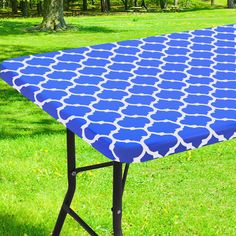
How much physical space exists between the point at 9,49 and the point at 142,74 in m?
11.9

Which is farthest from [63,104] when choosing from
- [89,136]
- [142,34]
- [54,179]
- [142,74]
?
[142,34]

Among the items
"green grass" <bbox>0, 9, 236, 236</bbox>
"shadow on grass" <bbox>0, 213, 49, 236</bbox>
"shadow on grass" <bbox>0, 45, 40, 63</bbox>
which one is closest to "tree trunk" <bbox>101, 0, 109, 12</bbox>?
"shadow on grass" <bbox>0, 45, 40, 63</bbox>

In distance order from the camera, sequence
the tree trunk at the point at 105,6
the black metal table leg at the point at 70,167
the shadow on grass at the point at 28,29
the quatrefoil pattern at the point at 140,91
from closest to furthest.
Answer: the quatrefoil pattern at the point at 140,91 → the black metal table leg at the point at 70,167 → the shadow on grass at the point at 28,29 → the tree trunk at the point at 105,6

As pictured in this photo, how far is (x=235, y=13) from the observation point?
25000 mm

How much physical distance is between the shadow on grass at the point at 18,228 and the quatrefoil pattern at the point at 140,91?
71.0 inches

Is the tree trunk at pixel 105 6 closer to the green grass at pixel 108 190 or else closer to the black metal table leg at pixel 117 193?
the green grass at pixel 108 190

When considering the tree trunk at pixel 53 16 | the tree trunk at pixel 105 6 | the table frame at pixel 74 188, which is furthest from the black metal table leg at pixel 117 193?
the tree trunk at pixel 105 6

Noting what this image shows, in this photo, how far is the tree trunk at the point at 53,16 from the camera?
18.1 meters

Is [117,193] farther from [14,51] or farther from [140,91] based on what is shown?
[14,51]

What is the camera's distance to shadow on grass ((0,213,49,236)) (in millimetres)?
4786

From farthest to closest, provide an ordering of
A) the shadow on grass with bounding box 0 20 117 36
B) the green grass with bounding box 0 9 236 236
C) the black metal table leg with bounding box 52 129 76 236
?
the shadow on grass with bounding box 0 20 117 36 < the green grass with bounding box 0 9 236 236 < the black metal table leg with bounding box 52 129 76 236

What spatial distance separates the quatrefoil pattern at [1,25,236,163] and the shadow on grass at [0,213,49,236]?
1804 mm

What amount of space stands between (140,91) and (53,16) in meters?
15.9

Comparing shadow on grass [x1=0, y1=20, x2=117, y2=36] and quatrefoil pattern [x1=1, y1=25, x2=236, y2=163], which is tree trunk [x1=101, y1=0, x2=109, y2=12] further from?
quatrefoil pattern [x1=1, y1=25, x2=236, y2=163]
